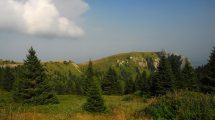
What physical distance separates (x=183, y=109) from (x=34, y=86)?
99.7 feet

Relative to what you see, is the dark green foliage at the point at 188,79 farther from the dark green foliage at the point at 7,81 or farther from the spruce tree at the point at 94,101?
the dark green foliage at the point at 7,81

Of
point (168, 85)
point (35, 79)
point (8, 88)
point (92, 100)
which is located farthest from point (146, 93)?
point (8, 88)

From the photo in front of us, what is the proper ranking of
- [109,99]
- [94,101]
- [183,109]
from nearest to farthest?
[183,109] → [94,101] → [109,99]

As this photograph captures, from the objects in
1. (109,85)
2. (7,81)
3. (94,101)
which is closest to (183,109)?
(94,101)

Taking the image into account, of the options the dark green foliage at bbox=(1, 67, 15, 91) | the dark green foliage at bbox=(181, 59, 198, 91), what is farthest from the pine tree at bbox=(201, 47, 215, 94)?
the dark green foliage at bbox=(1, 67, 15, 91)

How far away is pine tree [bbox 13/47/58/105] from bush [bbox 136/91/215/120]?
27102mm

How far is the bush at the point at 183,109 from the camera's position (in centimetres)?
1223

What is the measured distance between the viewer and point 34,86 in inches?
1602

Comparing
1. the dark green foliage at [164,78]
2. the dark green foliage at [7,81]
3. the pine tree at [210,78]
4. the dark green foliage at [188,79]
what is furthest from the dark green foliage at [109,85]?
the pine tree at [210,78]

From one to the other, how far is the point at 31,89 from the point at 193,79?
37.3 meters

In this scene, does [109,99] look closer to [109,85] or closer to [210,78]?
[210,78]

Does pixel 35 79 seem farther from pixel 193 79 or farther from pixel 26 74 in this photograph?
pixel 193 79

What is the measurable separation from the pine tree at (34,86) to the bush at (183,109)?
1067 inches

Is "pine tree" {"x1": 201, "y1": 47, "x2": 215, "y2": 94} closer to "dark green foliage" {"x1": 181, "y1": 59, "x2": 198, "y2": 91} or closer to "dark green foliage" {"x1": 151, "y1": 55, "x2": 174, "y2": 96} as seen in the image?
"dark green foliage" {"x1": 151, "y1": 55, "x2": 174, "y2": 96}
